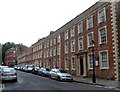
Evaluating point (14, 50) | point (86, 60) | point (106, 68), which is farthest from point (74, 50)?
point (14, 50)

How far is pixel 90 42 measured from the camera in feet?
99.2

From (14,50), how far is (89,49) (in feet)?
337

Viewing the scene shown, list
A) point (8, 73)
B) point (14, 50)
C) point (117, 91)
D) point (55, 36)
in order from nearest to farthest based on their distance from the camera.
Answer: point (117, 91) → point (8, 73) → point (55, 36) → point (14, 50)

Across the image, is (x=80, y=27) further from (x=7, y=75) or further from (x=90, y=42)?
(x=7, y=75)

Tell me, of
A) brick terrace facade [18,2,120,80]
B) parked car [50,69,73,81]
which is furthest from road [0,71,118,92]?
brick terrace facade [18,2,120,80]

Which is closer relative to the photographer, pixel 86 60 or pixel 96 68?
pixel 96 68

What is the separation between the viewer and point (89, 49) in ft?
98.8

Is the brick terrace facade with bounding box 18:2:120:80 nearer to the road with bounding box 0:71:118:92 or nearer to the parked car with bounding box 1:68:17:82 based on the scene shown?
→ the road with bounding box 0:71:118:92

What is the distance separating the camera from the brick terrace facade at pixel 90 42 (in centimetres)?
2493

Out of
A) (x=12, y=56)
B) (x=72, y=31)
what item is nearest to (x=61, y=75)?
(x=72, y=31)

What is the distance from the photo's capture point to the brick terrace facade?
2493 centimetres

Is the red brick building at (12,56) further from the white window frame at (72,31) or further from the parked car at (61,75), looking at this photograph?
the parked car at (61,75)

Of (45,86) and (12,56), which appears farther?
(12,56)

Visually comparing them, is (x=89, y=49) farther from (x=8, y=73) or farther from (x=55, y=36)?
(x=55, y=36)
